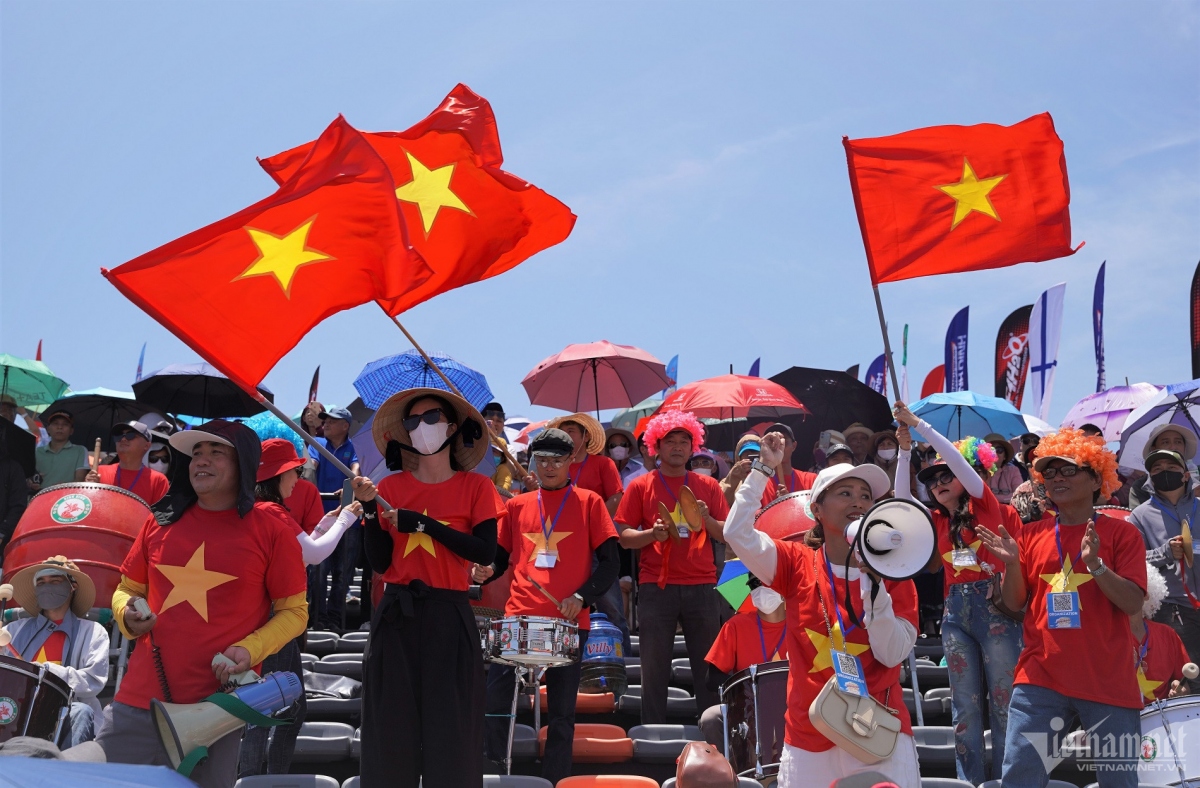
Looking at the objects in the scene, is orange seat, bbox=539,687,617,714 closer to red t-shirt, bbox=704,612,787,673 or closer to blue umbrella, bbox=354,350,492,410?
red t-shirt, bbox=704,612,787,673

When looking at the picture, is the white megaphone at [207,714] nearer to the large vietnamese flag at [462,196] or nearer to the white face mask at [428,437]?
the white face mask at [428,437]

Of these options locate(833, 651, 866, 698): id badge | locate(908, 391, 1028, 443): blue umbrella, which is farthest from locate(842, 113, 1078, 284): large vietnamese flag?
locate(908, 391, 1028, 443): blue umbrella

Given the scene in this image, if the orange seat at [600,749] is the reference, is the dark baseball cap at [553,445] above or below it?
above

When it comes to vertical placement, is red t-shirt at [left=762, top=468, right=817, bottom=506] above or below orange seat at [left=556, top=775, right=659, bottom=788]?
above

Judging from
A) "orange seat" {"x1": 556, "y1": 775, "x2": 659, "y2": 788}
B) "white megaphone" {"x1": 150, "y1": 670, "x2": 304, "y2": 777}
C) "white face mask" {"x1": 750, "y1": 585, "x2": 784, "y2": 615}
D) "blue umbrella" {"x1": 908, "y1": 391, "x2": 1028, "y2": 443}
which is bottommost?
"orange seat" {"x1": 556, "y1": 775, "x2": 659, "y2": 788}

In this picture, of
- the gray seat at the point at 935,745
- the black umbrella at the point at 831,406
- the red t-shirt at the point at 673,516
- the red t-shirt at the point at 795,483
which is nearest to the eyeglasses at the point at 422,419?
the red t-shirt at the point at 673,516

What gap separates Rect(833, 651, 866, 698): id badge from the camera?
4492 mm

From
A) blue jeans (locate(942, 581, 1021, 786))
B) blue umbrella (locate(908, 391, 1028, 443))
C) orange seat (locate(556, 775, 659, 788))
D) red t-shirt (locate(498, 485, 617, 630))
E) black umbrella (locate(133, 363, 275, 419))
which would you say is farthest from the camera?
blue umbrella (locate(908, 391, 1028, 443))

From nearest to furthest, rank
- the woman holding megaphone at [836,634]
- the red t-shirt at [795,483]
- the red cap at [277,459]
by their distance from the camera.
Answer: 1. the woman holding megaphone at [836,634]
2. the red cap at [277,459]
3. the red t-shirt at [795,483]

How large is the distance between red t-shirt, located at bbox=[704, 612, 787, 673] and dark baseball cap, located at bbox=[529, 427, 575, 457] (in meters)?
1.53

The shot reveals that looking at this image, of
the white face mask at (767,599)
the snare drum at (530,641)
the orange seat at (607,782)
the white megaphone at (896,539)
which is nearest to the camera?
the white megaphone at (896,539)

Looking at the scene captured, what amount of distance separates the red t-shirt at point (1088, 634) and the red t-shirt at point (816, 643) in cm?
160

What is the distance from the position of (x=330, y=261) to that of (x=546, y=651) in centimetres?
244

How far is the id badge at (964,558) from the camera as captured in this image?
709 centimetres
